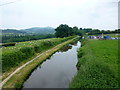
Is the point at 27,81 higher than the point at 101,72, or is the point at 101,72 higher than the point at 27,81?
the point at 101,72

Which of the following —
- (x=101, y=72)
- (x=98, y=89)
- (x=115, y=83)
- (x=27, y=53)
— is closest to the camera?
(x=98, y=89)

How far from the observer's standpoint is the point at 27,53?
1912 cm

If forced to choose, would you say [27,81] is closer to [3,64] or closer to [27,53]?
[3,64]

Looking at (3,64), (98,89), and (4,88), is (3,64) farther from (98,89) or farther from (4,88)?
(98,89)

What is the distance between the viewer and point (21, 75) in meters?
11.8

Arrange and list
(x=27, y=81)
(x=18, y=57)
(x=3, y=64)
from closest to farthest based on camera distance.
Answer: (x=27, y=81)
(x=3, y=64)
(x=18, y=57)

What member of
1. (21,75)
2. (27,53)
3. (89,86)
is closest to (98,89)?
(89,86)

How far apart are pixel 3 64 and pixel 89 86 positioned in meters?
9.31

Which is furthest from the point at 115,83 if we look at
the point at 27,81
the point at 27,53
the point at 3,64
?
the point at 27,53

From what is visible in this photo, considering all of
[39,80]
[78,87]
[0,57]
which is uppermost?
[0,57]

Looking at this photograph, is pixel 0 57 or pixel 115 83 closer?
pixel 115 83

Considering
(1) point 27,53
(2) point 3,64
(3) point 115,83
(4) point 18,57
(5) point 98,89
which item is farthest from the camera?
(1) point 27,53

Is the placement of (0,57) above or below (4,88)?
above

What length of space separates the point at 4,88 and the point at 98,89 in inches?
256
